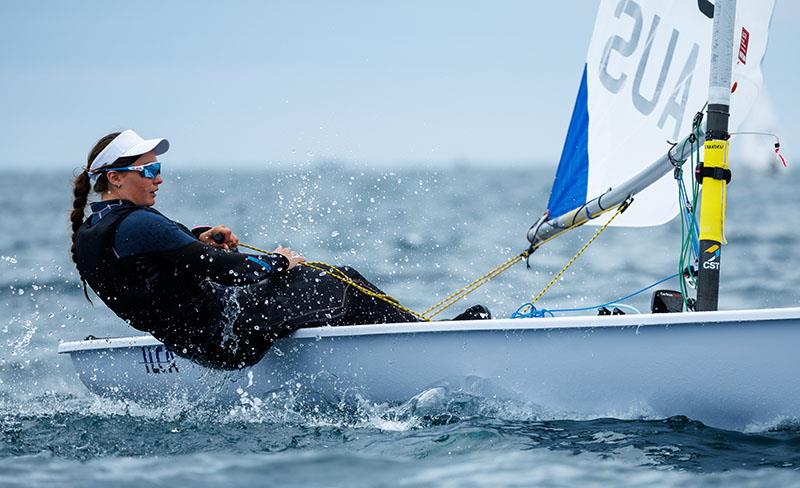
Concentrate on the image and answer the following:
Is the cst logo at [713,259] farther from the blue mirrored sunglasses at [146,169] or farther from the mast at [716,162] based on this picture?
the blue mirrored sunglasses at [146,169]

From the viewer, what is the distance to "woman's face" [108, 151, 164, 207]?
364 centimetres

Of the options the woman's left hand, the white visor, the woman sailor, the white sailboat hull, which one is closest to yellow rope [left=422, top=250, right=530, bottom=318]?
the woman sailor

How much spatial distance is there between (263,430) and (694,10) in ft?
7.75

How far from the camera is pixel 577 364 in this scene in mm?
3504

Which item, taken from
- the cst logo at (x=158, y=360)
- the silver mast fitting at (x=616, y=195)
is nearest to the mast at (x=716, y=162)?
the silver mast fitting at (x=616, y=195)

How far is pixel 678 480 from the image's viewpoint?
3021mm

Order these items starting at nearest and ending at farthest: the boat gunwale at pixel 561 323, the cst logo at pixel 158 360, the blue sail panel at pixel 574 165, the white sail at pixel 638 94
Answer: the boat gunwale at pixel 561 323 < the cst logo at pixel 158 360 < the white sail at pixel 638 94 < the blue sail panel at pixel 574 165

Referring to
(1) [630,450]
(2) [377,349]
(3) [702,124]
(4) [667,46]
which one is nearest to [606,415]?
(1) [630,450]

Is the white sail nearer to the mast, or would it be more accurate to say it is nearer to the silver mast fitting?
the silver mast fitting

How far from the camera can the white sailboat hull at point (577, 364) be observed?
331 cm

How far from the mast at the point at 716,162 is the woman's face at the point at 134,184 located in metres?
1.84

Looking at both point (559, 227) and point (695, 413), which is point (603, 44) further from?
point (695, 413)

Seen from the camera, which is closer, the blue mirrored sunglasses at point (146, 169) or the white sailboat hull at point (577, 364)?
the white sailboat hull at point (577, 364)

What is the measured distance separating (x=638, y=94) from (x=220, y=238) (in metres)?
1.90
